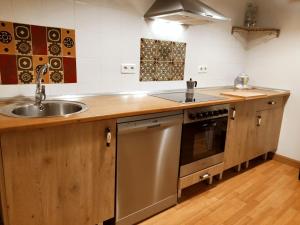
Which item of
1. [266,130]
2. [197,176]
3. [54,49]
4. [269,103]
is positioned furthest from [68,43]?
[266,130]

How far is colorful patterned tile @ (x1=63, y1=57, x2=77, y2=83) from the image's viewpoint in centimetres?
186

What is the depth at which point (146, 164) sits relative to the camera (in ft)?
5.87

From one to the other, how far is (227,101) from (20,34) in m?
1.74

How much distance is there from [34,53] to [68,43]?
0.26 m

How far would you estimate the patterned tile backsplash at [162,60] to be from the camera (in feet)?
7.56

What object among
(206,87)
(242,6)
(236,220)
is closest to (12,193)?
(236,220)

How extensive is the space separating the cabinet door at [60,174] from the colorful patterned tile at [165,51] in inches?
44.7

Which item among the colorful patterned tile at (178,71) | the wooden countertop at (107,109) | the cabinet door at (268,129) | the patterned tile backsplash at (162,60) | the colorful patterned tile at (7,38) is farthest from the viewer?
the cabinet door at (268,129)

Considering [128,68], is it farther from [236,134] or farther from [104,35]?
[236,134]

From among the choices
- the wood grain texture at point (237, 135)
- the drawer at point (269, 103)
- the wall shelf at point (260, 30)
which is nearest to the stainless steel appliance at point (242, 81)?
the drawer at point (269, 103)

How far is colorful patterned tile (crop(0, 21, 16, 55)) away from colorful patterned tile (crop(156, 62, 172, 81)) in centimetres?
128

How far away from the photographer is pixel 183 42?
2570 mm

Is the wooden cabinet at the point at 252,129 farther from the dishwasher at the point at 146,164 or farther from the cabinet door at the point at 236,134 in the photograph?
the dishwasher at the point at 146,164

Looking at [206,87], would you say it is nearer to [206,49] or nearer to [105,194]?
[206,49]
